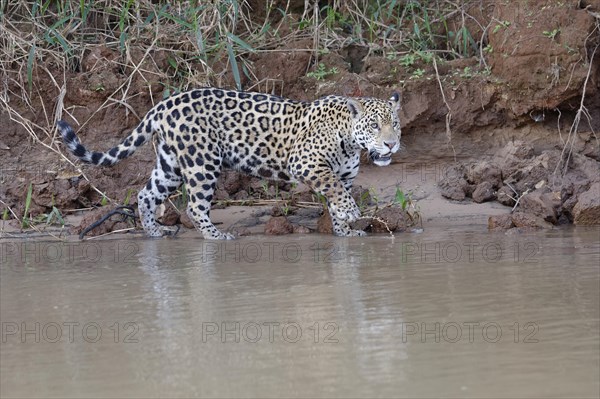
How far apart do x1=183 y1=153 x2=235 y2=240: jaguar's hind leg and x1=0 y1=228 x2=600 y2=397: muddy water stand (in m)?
0.77

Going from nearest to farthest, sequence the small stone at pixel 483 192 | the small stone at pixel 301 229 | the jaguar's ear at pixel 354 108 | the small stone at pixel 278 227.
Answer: the small stone at pixel 278 227
the small stone at pixel 301 229
the jaguar's ear at pixel 354 108
the small stone at pixel 483 192

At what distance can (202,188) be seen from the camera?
8.72m

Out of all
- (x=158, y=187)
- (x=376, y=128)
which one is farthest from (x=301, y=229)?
(x=158, y=187)

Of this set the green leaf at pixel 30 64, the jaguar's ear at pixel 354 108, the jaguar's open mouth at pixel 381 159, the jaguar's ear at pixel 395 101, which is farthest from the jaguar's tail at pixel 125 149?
the jaguar's ear at pixel 395 101

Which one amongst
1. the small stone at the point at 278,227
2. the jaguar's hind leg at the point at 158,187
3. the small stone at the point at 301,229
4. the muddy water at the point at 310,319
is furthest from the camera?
the jaguar's hind leg at the point at 158,187

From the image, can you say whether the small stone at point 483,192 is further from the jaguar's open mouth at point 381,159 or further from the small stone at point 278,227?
the small stone at point 278,227

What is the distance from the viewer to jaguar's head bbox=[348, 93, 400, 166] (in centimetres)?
867

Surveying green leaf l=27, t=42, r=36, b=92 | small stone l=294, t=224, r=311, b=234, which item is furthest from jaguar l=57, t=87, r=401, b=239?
green leaf l=27, t=42, r=36, b=92

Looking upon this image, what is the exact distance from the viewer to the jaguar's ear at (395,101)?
8.91m

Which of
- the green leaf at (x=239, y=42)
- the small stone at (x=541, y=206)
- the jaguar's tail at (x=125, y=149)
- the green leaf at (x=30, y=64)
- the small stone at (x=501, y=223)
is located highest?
the green leaf at (x=239, y=42)

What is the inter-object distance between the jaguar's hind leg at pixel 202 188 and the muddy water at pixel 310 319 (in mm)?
770

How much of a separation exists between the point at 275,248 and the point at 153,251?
891 mm

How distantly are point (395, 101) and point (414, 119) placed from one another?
2.82ft

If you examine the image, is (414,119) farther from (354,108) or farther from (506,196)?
(506,196)
